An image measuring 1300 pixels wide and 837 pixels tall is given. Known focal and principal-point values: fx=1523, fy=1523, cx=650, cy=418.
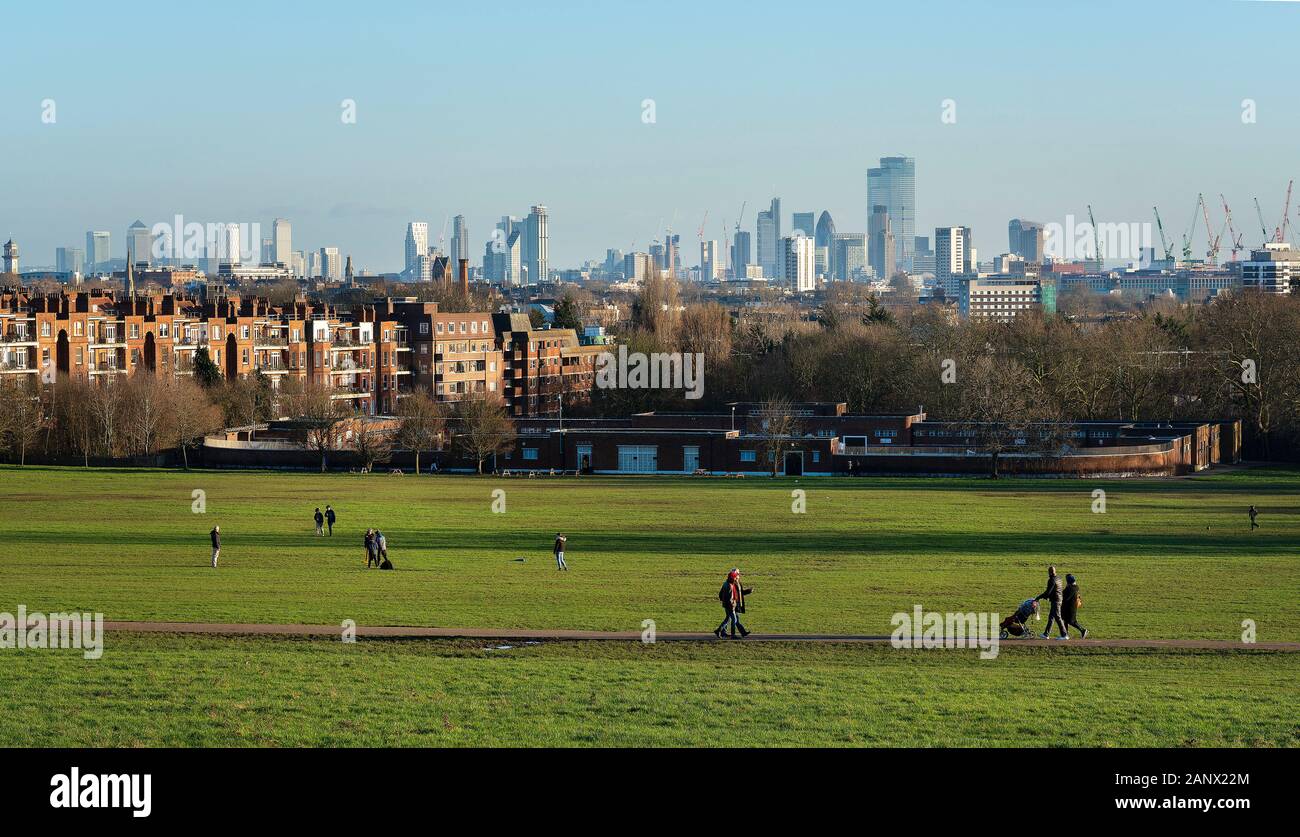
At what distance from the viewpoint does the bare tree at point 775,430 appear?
81.9 m

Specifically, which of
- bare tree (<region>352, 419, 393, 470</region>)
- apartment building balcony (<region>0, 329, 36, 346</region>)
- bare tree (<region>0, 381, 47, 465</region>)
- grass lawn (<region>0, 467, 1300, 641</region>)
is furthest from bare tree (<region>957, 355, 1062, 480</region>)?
apartment building balcony (<region>0, 329, 36, 346</region>)

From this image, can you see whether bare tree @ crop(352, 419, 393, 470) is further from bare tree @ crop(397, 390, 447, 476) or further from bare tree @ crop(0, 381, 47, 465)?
bare tree @ crop(0, 381, 47, 465)

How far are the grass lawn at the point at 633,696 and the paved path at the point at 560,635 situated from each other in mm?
670

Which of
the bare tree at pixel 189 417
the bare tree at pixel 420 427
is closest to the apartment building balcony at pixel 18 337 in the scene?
the bare tree at pixel 189 417

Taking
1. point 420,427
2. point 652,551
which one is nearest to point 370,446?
point 420,427

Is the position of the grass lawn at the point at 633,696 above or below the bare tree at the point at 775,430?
below

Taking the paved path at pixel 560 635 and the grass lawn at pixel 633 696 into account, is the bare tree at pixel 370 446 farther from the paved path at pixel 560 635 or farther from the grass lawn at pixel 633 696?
the grass lawn at pixel 633 696

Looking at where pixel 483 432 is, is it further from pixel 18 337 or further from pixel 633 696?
pixel 633 696

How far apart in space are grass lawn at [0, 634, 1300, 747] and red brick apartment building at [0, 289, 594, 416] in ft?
243

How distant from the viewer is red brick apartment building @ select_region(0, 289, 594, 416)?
97625 millimetres

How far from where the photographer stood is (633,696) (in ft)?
67.4

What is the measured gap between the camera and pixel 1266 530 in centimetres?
5106
